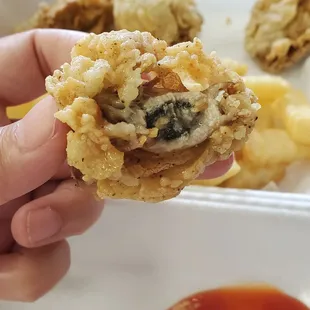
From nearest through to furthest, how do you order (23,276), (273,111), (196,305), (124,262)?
(23,276), (196,305), (124,262), (273,111)

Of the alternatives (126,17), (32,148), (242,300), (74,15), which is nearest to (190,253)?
(242,300)

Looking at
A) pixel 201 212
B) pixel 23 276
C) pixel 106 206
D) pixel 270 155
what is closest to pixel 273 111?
pixel 270 155

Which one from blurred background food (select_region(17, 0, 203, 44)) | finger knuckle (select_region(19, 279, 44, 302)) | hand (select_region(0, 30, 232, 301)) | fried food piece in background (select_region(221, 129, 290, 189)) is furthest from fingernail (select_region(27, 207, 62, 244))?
blurred background food (select_region(17, 0, 203, 44))

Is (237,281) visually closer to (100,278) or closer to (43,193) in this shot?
(100,278)

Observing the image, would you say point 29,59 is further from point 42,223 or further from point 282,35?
point 282,35

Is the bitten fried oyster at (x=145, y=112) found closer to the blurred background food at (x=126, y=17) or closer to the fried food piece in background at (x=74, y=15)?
the blurred background food at (x=126, y=17)

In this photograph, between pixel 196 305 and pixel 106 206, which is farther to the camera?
pixel 106 206

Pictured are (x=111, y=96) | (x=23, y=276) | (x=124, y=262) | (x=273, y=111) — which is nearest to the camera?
(x=111, y=96)
